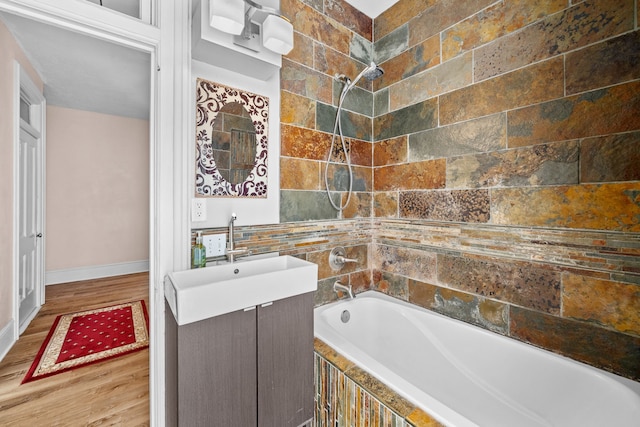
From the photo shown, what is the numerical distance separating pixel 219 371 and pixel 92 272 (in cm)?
429

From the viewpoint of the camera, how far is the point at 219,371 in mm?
1099

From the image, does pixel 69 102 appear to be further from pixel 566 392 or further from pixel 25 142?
pixel 566 392

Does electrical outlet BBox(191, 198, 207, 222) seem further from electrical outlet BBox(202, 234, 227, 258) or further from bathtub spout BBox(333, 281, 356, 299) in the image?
bathtub spout BBox(333, 281, 356, 299)

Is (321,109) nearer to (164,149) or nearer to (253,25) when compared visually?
(253,25)

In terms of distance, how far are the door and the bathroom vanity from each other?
2422mm

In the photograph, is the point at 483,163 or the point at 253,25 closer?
the point at 253,25

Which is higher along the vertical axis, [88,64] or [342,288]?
[88,64]

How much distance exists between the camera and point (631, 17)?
1.15 metres

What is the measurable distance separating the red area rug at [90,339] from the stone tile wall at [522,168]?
2.39m

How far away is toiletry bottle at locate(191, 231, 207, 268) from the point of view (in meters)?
1.42

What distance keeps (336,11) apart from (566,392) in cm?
266

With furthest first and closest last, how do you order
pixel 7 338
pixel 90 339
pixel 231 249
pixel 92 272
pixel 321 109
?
pixel 92 272
pixel 90 339
pixel 7 338
pixel 321 109
pixel 231 249

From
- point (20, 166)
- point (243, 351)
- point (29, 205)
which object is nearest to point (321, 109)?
point (243, 351)

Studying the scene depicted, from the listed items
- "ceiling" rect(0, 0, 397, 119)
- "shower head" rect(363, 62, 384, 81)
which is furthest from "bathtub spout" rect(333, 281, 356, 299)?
"ceiling" rect(0, 0, 397, 119)
